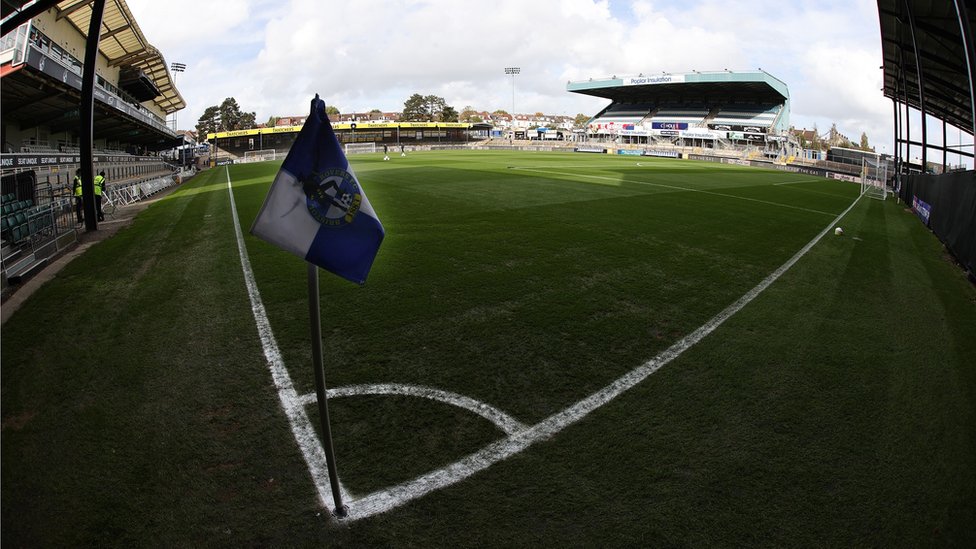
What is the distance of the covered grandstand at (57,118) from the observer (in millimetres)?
10695

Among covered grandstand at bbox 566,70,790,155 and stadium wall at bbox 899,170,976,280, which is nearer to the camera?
stadium wall at bbox 899,170,976,280

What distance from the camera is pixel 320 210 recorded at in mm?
3139

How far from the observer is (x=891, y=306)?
8391 mm

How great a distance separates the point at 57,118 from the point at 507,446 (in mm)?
32635

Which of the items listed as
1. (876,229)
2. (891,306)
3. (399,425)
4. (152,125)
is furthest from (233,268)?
(152,125)

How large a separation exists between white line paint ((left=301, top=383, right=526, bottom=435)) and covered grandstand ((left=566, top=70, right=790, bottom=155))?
81.9 metres

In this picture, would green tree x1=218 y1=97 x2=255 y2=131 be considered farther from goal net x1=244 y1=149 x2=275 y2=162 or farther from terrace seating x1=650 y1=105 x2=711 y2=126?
terrace seating x1=650 y1=105 x2=711 y2=126

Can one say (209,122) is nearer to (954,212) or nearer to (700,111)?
(700,111)

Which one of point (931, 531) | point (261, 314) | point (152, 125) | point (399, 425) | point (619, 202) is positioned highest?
point (152, 125)

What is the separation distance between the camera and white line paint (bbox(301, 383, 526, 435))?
4621 millimetres

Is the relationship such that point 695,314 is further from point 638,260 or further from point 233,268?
point 233,268

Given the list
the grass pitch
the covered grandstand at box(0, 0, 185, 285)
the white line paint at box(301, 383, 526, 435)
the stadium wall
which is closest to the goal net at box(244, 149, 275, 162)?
the covered grandstand at box(0, 0, 185, 285)

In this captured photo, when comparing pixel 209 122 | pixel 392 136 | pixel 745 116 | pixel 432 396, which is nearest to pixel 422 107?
pixel 392 136

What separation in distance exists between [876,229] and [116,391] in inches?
819
